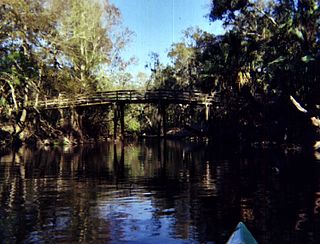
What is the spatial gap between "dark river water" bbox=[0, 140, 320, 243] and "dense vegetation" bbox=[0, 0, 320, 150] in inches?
547

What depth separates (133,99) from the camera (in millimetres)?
49531

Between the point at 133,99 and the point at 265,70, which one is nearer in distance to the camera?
the point at 265,70

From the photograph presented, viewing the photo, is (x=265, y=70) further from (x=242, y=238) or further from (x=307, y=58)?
(x=242, y=238)

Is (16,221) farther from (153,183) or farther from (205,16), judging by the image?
(205,16)

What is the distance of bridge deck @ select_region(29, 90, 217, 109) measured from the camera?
48500 mm

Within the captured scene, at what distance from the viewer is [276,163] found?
2589 cm

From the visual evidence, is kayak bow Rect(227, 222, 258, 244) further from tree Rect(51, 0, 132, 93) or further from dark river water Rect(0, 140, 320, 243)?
tree Rect(51, 0, 132, 93)

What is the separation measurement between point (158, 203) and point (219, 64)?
30378 millimetres

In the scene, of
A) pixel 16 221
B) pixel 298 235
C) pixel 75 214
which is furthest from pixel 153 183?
pixel 298 235

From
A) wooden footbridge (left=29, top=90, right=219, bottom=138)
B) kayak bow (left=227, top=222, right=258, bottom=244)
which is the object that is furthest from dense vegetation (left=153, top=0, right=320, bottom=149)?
kayak bow (left=227, top=222, right=258, bottom=244)

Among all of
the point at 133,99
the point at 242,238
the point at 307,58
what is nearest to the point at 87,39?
the point at 133,99

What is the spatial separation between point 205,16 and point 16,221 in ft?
121

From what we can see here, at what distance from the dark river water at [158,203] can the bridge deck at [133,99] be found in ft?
77.4

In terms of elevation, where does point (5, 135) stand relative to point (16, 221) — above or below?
above
